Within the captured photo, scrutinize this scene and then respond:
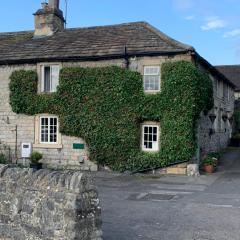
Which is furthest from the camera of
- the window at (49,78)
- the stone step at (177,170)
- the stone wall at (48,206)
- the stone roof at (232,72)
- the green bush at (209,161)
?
the stone roof at (232,72)

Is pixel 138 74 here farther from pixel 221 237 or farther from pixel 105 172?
pixel 221 237

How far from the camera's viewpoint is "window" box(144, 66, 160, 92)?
21406 mm

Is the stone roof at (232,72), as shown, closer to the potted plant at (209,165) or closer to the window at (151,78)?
the potted plant at (209,165)

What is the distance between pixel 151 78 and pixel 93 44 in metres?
4.02

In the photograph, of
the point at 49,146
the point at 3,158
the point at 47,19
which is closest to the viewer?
the point at 49,146

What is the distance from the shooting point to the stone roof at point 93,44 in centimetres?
2155

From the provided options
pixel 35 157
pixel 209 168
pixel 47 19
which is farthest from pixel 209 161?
pixel 47 19

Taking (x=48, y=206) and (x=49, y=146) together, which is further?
(x=49, y=146)

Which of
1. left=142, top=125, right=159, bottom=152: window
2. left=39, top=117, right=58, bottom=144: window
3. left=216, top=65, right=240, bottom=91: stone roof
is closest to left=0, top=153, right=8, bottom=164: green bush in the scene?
left=39, top=117, right=58, bottom=144: window

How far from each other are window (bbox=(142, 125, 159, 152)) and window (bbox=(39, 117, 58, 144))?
15.8 feet

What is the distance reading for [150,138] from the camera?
21.7 meters

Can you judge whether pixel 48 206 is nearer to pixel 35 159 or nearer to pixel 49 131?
pixel 35 159

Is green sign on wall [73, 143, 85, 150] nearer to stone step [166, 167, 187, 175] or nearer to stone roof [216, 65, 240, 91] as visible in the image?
stone step [166, 167, 187, 175]

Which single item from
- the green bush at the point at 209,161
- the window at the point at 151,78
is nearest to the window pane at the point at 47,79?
the window at the point at 151,78
